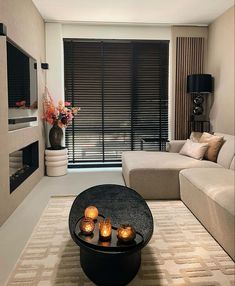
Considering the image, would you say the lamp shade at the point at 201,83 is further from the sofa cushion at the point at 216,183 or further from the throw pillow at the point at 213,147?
the sofa cushion at the point at 216,183

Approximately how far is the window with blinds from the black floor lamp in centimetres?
60

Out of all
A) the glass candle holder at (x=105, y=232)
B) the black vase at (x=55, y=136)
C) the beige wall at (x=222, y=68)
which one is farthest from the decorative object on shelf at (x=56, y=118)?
the glass candle holder at (x=105, y=232)

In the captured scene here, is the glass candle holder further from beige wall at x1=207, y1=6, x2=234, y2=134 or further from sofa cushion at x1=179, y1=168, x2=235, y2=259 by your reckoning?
beige wall at x1=207, y1=6, x2=234, y2=134

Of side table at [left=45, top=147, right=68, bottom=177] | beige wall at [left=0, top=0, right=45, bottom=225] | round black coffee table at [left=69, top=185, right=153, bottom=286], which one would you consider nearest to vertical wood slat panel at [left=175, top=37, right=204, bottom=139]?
side table at [left=45, top=147, right=68, bottom=177]

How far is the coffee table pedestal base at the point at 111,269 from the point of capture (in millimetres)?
1738

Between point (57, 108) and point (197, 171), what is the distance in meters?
2.71

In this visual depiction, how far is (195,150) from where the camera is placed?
4.10 metres

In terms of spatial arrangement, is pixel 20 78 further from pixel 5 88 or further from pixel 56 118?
pixel 56 118

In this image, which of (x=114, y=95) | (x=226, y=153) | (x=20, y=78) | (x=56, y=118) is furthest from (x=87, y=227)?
(x=114, y=95)

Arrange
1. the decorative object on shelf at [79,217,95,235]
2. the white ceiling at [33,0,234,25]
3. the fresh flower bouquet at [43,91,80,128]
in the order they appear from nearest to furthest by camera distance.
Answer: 1. the decorative object on shelf at [79,217,95,235]
2. the white ceiling at [33,0,234,25]
3. the fresh flower bouquet at [43,91,80,128]

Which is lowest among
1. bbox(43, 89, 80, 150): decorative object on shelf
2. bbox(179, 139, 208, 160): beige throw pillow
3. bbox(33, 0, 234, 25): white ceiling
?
bbox(179, 139, 208, 160): beige throw pillow

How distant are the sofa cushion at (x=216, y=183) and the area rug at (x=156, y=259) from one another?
383mm

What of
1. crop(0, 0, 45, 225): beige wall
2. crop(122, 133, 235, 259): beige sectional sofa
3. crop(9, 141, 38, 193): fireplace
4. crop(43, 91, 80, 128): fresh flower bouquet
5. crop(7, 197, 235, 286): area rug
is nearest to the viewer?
crop(7, 197, 235, 286): area rug

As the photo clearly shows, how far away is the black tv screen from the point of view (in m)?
3.14
